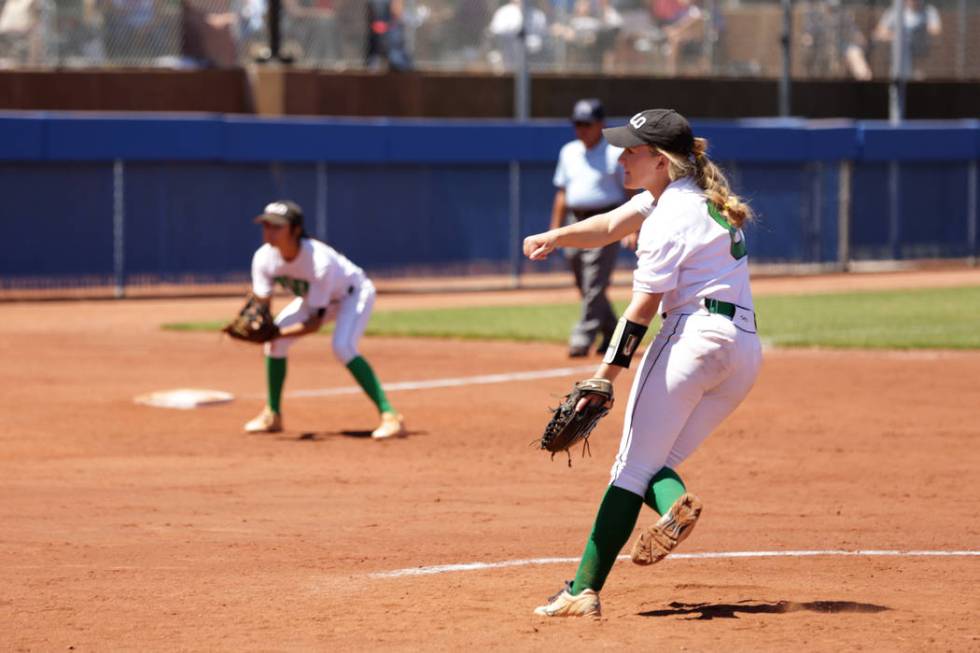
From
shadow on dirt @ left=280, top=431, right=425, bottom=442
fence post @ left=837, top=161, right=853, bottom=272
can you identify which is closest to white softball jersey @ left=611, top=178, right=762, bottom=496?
shadow on dirt @ left=280, top=431, right=425, bottom=442

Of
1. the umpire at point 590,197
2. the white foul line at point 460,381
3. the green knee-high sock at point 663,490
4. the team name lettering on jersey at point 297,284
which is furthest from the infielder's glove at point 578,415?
the umpire at point 590,197

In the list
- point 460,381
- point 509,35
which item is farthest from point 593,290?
point 509,35

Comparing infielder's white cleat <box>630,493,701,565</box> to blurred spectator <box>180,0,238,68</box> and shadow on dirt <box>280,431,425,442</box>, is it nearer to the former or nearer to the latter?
shadow on dirt <box>280,431,425,442</box>

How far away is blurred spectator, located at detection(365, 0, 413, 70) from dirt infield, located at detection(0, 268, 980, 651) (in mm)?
13951

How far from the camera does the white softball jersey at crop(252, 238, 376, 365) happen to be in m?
10.1

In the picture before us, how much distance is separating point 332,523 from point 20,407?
16.2ft

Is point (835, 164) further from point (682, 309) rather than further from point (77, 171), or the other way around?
point (682, 309)

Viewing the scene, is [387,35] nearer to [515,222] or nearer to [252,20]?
[252,20]

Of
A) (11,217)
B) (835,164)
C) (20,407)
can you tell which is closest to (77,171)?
(11,217)

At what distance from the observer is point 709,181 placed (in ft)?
Result: 18.2

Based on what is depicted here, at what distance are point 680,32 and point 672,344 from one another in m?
25.7

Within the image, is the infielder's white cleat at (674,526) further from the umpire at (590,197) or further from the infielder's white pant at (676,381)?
the umpire at (590,197)

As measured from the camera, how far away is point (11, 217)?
2128cm

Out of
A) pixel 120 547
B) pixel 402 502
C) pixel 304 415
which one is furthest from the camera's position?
pixel 304 415
